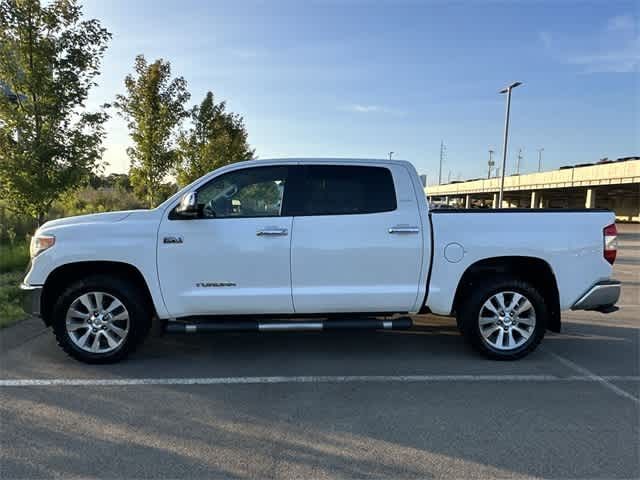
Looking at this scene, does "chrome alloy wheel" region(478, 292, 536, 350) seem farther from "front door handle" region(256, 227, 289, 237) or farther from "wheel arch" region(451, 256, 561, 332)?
"front door handle" region(256, 227, 289, 237)

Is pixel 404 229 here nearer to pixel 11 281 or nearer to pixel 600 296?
pixel 600 296

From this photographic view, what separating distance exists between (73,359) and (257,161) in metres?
2.77

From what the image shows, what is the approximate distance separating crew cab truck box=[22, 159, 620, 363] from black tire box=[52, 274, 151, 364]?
0.01 meters

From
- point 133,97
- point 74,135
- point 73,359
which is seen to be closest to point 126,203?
point 133,97

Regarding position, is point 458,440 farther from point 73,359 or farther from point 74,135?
point 74,135

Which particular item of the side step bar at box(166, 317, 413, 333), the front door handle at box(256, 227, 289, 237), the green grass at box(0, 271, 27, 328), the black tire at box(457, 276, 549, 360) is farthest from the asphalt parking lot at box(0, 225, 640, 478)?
the front door handle at box(256, 227, 289, 237)

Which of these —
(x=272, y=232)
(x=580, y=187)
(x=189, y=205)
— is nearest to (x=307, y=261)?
(x=272, y=232)

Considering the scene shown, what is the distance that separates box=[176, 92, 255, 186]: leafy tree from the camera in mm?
17913

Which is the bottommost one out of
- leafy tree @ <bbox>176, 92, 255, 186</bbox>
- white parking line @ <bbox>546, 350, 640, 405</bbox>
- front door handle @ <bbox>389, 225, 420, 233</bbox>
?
white parking line @ <bbox>546, 350, 640, 405</bbox>

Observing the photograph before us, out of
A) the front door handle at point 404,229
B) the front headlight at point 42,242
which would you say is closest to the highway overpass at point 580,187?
the front door handle at point 404,229

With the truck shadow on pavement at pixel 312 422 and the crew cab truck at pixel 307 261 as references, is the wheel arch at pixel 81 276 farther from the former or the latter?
the truck shadow on pavement at pixel 312 422

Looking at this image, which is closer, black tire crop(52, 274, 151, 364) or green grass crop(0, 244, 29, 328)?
black tire crop(52, 274, 151, 364)

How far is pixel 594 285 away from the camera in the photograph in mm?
4449

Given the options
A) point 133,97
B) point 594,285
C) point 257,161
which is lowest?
point 594,285
